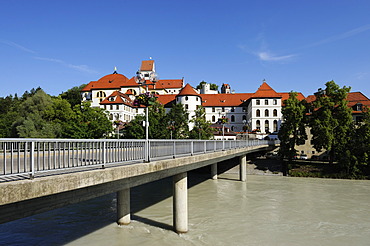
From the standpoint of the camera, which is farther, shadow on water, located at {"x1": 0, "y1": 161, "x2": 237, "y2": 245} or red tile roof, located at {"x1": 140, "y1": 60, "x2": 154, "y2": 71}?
red tile roof, located at {"x1": 140, "y1": 60, "x2": 154, "y2": 71}

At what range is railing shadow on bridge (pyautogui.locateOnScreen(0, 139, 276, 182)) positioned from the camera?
6039 mm

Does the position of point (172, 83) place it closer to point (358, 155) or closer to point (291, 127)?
point (291, 127)

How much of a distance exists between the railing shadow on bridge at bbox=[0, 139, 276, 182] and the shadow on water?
5415mm

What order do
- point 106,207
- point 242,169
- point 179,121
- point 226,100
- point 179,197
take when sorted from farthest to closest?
point 226,100
point 179,121
point 242,169
point 106,207
point 179,197

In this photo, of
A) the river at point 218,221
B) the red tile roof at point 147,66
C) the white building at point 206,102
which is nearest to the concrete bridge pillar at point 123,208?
the river at point 218,221

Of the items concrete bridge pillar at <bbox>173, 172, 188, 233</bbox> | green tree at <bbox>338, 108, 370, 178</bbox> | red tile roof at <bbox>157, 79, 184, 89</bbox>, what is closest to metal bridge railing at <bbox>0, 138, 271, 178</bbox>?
concrete bridge pillar at <bbox>173, 172, 188, 233</bbox>

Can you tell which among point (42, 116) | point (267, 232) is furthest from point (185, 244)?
point (42, 116)

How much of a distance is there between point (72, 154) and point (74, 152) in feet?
1.86

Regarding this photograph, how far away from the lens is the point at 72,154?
7.52 metres

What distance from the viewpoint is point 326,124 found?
38938mm

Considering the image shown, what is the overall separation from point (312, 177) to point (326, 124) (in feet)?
24.9

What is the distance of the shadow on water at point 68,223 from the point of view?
560 inches

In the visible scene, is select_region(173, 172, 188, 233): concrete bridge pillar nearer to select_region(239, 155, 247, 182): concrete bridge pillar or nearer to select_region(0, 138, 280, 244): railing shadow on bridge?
select_region(0, 138, 280, 244): railing shadow on bridge

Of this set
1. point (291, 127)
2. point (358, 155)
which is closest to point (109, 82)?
point (291, 127)
